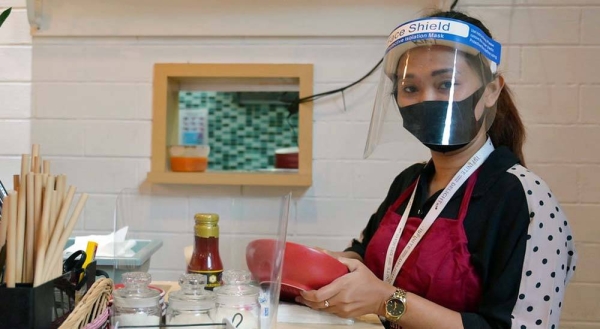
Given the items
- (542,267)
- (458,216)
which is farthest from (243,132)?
(542,267)

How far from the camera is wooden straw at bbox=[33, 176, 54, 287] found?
682 millimetres

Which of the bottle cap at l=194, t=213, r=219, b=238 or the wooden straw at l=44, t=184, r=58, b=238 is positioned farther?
the bottle cap at l=194, t=213, r=219, b=238

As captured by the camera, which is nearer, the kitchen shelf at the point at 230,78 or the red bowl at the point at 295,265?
the red bowl at the point at 295,265

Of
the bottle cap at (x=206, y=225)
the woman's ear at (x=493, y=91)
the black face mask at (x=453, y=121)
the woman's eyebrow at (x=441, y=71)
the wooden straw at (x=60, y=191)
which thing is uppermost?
the woman's eyebrow at (x=441, y=71)

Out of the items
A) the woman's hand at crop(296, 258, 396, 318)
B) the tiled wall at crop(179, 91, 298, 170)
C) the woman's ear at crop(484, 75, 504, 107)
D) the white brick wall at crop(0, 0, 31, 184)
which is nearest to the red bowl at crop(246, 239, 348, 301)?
the woman's hand at crop(296, 258, 396, 318)

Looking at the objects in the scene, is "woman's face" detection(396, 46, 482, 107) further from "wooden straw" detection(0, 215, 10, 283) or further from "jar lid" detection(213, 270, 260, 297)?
"wooden straw" detection(0, 215, 10, 283)

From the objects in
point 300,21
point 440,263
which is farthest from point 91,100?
point 440,263

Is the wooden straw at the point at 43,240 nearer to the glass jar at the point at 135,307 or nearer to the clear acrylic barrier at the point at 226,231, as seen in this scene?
the glass jar at the point at 135,307

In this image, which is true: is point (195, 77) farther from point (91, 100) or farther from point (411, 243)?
point (411, 243)

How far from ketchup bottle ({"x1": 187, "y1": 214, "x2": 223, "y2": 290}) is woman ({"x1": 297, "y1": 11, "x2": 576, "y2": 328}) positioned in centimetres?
17

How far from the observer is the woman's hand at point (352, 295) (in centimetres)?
97

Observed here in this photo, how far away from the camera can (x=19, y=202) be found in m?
0.69

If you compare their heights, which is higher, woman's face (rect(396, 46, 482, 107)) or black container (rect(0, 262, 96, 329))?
woman's face (rect(396, 46, 482, 107))

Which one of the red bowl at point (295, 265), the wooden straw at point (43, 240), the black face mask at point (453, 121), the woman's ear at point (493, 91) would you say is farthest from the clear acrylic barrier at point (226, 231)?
the woman's ear at point (493, 91)
